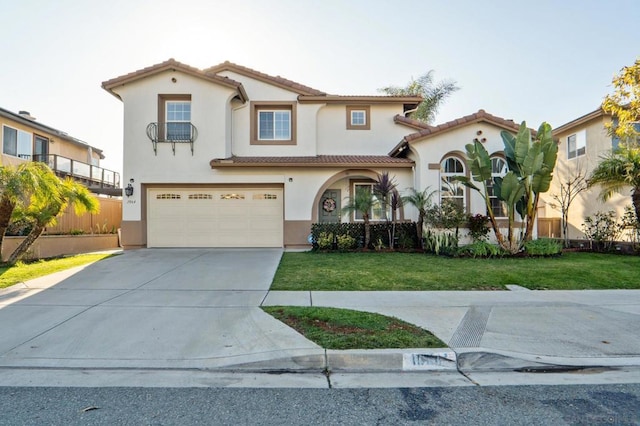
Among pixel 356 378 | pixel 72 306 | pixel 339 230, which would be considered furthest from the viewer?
pixel 339 230

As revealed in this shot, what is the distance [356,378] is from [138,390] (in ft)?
7.46

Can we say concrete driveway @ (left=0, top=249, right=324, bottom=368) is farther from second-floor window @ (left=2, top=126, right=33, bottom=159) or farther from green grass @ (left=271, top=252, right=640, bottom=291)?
second-floor window @ (left=2, top=126, right=33, bottom=159)

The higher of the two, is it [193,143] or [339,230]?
[193,143]

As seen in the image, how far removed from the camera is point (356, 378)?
4.12m

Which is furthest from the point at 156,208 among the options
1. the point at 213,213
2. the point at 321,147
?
the point at 321,147

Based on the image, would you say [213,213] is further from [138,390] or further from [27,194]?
[138,390]

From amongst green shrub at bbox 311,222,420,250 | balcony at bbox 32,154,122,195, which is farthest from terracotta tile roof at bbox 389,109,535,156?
balcony at bbox 32,154,122,195

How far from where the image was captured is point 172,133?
15.2 meters

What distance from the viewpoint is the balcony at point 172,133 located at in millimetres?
14961

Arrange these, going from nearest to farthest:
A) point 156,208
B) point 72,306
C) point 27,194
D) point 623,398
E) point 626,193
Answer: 1. point 623,398
2. point 72,306
3. point 27,194
4. point 156,208
5. point 626,193

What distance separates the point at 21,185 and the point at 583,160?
75.8 feet

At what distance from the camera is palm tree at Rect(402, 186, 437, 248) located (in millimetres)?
13945

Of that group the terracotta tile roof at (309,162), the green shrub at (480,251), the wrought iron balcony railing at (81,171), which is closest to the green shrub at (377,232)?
the green shrub at (480,251)

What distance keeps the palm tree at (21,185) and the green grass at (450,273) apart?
275 inches
